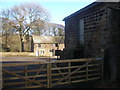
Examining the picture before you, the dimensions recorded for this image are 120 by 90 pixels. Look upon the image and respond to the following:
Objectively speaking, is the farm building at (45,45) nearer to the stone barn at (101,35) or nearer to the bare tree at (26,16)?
the bare tree at (26,16)

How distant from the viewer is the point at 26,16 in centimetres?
3522

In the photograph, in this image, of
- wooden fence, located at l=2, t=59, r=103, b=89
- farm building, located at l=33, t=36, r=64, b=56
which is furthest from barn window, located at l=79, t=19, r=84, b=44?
farm building, located at l=33, t=36, r=64, b=56

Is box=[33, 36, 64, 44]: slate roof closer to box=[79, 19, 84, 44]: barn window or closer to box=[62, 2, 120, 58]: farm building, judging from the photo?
box=[62, 2, 120, 58]: farm building

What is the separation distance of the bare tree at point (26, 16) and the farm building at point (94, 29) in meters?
24.3

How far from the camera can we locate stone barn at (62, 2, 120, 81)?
7.55 meters

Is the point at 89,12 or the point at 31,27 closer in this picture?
the point at 89,12

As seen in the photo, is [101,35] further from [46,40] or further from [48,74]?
[46,40]

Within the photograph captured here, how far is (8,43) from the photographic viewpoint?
35750 mm

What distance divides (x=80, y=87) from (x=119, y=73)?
2432 millimetres

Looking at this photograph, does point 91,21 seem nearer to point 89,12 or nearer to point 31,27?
point 89,12

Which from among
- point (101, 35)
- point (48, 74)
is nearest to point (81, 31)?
point (101, 35)

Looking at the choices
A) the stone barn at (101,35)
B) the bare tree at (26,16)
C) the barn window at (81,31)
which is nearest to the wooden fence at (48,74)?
the stone barn at (101,35)

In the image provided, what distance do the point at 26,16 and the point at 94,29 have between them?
28935 mm

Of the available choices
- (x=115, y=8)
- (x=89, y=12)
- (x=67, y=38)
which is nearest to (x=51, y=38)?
(x=67, y=38)
